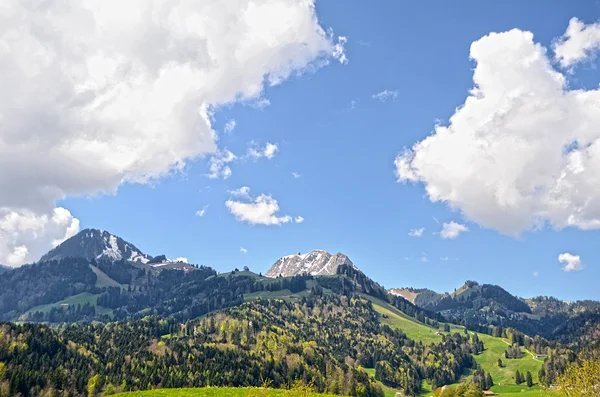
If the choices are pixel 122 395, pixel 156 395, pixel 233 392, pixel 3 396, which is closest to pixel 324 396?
pixel 233 392

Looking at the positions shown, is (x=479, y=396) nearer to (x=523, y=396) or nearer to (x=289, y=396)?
(x=523, y=396)

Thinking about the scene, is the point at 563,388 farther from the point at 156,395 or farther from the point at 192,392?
the point at 156,395

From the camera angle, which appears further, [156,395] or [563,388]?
[156,395]

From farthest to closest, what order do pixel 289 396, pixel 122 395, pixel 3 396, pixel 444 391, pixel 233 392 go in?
1. pixel 3 396
2. pixel 444 391
3. pixel 233 392
4. pixel 122 395
5. pixel 289 396

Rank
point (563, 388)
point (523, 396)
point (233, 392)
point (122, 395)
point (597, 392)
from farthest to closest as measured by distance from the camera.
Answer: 1. point (523, 396)
2. point (233, 392)
3. point (122, 395)
4. point (563, 388)
5. point (597, 392)

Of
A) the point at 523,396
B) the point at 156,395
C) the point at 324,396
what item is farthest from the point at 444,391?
the point at 156,395

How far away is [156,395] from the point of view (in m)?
74.9

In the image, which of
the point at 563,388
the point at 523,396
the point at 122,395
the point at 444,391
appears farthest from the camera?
the point at 523,396

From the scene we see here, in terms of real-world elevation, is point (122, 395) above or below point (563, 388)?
below

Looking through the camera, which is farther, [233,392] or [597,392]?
[233,392]

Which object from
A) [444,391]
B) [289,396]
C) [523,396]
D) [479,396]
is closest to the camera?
[289,396]

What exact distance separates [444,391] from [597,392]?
93.3 meters

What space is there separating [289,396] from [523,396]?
124330 mm

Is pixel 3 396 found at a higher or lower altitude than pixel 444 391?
lower
